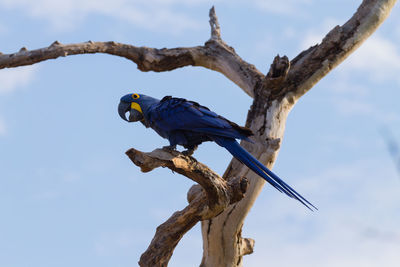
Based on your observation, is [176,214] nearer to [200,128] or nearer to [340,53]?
[200,128]

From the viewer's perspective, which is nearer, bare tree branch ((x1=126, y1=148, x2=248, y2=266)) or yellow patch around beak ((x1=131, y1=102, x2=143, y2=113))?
bare tree branch ((x1=126, y1=148, x2=248, y2=266))

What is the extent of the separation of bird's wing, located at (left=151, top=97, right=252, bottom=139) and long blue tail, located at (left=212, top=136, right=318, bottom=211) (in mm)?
94

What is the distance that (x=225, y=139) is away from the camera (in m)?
4.93

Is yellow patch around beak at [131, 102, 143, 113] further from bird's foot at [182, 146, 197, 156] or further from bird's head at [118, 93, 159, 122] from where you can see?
bird's foot at [182, 146, 197, 156]

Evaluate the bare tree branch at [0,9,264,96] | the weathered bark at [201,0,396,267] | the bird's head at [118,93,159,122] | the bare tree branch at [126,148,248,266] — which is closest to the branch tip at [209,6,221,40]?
the bare tree branch at [0,9,264,96]

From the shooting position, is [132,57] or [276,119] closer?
[276,119]

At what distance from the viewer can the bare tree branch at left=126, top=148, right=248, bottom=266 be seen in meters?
4.90

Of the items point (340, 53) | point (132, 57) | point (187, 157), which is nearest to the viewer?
point (187, 157)

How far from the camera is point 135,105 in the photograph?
18.4ft

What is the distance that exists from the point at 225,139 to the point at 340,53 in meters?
2.54

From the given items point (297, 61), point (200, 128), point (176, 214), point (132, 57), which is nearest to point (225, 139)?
point (200, 128)

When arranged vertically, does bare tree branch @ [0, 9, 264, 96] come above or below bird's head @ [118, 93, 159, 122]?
above

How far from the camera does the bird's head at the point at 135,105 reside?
5.55 m

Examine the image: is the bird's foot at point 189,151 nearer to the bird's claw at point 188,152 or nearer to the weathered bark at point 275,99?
the bird's claw at point 188,152
